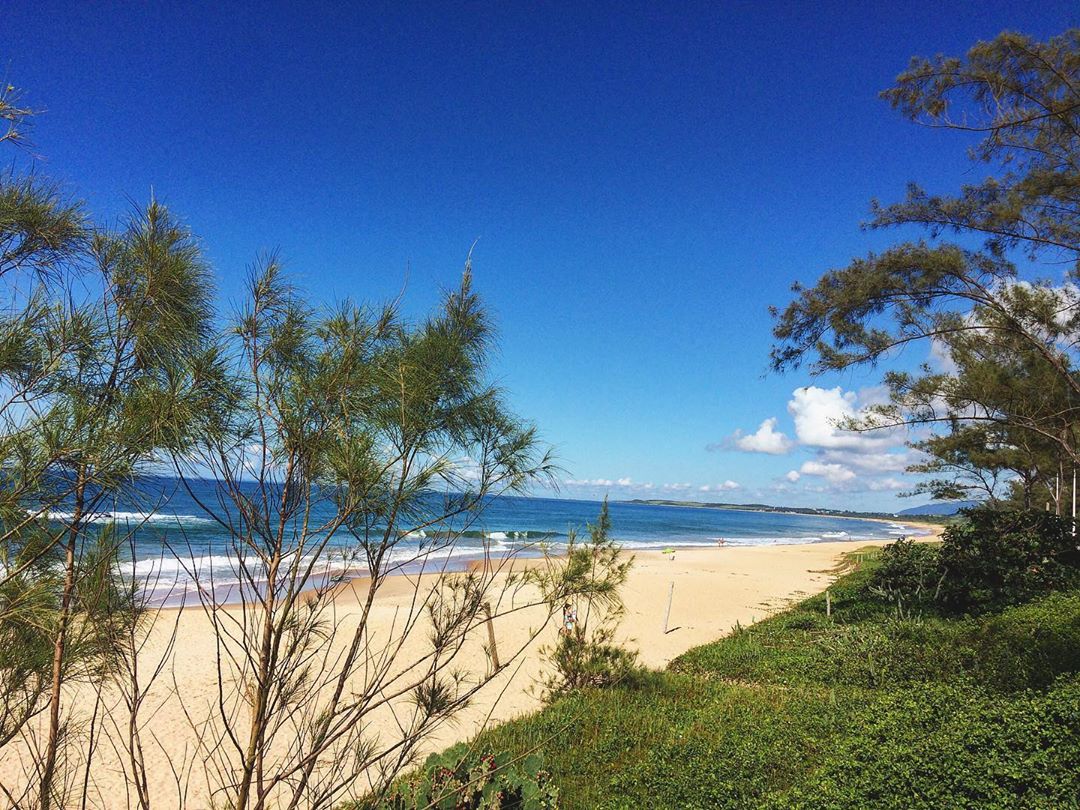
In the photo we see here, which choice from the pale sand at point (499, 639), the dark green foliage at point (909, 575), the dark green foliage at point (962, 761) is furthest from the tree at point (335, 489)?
the dark green foliage at point (909, 575)

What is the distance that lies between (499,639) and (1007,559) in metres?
9.47

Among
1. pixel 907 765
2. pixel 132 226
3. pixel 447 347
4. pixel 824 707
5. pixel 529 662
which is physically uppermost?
pixel 132 226

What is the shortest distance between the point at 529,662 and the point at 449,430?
30.3 feet

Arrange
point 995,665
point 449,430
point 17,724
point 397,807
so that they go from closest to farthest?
point 17,724 → point 449,430 → point 397,807 → point 995,665

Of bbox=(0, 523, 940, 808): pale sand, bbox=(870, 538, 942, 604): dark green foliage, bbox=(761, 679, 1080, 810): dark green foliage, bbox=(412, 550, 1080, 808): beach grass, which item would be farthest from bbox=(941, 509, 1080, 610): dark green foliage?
bbox=(761, 679, 1080, 810): dark green foliage

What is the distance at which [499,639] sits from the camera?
12297 mm

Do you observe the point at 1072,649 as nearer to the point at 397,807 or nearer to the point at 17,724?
the point at 397,807

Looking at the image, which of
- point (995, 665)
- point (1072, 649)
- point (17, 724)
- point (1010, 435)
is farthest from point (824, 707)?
point (1010, 435)

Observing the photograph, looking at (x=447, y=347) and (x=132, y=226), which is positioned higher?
(x=132, y=226)

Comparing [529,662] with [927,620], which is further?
[529,662]

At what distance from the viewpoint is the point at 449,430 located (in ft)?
8.48

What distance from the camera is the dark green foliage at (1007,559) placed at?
964 centimetres

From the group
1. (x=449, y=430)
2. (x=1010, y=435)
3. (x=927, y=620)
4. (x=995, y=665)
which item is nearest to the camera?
(x=449, y=430)

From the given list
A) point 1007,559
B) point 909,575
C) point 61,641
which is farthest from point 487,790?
point 909,575
